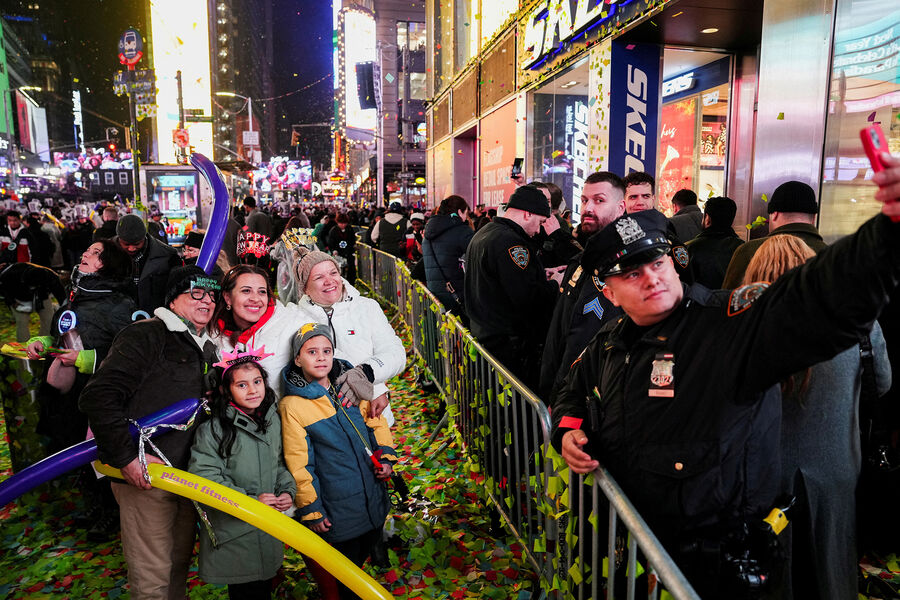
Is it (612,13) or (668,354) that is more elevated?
(612,13)

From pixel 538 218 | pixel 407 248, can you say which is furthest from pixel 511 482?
pixel 407 248

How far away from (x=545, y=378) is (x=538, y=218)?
1.53m

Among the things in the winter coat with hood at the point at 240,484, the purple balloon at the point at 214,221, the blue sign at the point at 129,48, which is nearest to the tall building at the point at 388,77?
the blue sign at the point at 129,48

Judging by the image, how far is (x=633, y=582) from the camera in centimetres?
227

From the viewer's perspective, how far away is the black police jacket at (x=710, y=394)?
184 cm

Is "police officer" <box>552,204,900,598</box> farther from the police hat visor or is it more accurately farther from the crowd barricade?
the crowd barricade

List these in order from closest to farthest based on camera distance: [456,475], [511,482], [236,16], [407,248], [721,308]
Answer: [721,308] < [511,482] < [456,475] < [407,248] < [236,16]

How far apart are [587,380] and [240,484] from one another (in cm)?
200

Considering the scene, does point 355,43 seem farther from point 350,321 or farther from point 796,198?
point 796,198

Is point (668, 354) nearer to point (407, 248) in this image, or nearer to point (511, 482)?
point (511, 482)

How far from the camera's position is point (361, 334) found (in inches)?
176

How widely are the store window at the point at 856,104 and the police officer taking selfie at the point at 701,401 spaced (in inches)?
143

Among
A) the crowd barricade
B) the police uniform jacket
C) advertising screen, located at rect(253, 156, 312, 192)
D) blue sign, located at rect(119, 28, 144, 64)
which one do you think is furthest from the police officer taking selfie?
advertising screen, located at rect(253, 156, 312, 192)

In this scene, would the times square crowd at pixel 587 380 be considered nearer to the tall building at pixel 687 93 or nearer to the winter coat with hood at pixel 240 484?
the winter coat with hood at pixel 240 484
